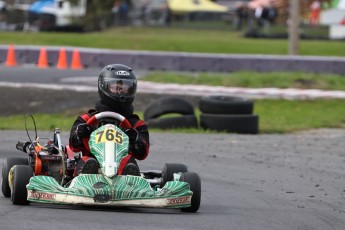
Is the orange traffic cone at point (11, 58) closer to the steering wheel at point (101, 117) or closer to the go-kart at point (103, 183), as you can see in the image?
the go-kart at point (103, 183)

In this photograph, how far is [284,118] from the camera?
16344 millimetres

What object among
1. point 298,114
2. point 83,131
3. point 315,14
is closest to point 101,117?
point 83,131

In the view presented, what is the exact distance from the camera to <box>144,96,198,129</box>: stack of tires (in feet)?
45.5

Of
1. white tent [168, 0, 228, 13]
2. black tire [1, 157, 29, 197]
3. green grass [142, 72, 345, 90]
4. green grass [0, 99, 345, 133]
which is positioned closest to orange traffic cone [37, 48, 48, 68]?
green grass [142, 72, 345, 90]

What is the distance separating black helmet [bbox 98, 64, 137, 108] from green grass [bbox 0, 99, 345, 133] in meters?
6.20

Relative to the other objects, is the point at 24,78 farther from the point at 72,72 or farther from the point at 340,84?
the point at 340,84

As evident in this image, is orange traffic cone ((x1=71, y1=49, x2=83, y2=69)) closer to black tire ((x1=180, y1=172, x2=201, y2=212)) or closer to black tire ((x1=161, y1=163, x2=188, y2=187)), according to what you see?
black tire ((x1=161, y1=163, x2=188, y2=187))

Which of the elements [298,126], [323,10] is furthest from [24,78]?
[323,10]

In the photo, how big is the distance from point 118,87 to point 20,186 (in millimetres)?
1164

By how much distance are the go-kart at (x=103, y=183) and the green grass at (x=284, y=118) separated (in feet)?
20.5

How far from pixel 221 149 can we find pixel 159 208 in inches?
183

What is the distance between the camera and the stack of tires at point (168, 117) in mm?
13857

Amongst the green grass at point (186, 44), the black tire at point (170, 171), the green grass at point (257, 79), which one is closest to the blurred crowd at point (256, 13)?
the green grass at point (186, 44)

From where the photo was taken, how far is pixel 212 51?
102ft
